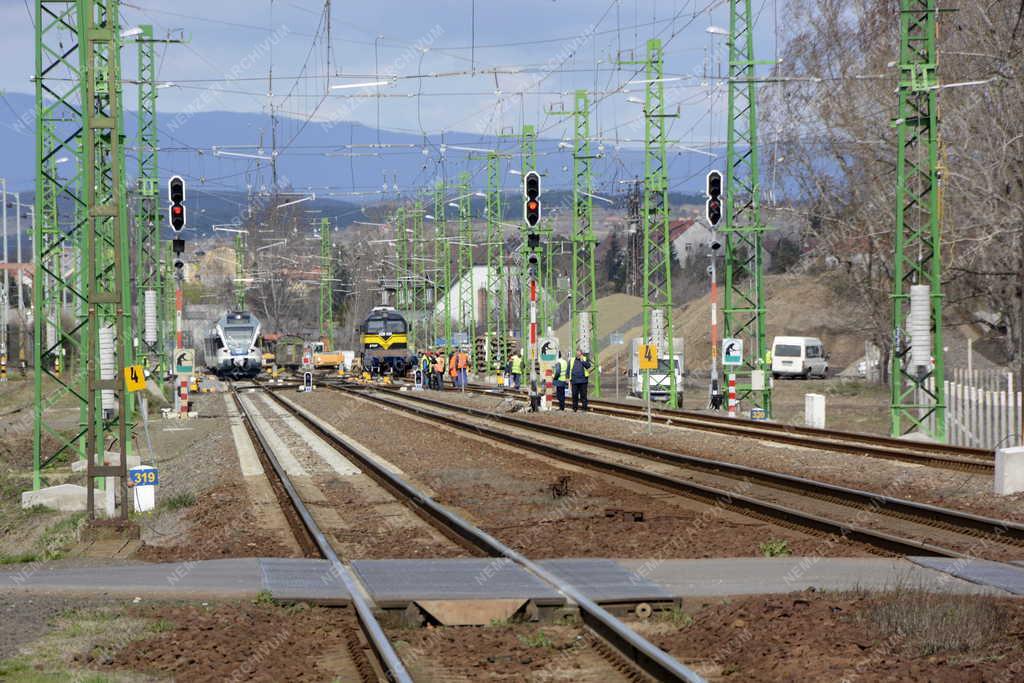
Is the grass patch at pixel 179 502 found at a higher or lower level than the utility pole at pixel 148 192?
lower

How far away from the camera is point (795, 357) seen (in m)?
74.9

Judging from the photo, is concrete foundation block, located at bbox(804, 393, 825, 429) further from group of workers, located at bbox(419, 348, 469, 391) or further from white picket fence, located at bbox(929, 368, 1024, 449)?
group of workers, located at bbox(419, 348, 469, 391)

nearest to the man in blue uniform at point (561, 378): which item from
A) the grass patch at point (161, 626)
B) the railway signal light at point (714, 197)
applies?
the railway signal light at point (714, 197)

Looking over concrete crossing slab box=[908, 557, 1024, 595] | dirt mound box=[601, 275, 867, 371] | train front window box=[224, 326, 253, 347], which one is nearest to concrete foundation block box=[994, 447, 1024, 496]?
concrete crossing slab box=[908, 557, 1024, 595]

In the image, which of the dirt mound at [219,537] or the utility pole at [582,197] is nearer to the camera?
the dirt mound at [219,537]

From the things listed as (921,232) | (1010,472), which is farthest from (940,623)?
(921,232)

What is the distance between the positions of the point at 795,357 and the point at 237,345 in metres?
31.2

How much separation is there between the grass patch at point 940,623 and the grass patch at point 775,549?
10.6 ft

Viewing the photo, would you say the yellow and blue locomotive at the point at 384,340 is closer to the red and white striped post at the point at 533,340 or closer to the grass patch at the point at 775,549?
the red and white striped post at the point at 533,340

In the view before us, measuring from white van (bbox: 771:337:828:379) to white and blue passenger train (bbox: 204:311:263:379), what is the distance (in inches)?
1148

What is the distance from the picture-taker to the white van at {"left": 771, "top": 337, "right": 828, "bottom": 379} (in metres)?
74.9

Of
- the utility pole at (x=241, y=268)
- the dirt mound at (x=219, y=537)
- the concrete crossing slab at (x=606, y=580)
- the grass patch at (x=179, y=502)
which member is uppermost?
the utility pole at (x=241, y=268)

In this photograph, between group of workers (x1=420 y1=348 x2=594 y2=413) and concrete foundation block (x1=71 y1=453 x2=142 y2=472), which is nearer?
concrete foundation block (x1=71 y1=453 x2=142 y2=472)

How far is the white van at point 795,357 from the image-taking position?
74.9 metres
